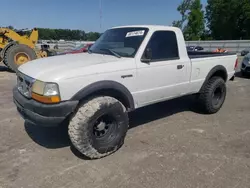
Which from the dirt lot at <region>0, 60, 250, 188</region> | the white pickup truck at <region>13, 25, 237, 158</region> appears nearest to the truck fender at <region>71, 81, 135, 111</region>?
the white pickup truck at <region>13, 25, 237, 158</region>

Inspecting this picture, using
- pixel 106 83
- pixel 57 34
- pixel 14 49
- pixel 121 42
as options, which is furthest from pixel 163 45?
pixel 57 34

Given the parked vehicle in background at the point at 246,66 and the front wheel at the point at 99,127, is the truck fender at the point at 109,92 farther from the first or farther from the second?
the parked vehicle in background at the point at 246,66

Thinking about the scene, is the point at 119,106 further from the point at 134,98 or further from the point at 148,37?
the point at 148,37

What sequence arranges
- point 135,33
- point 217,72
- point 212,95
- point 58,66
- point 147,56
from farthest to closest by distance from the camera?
point 217,72, point 212,95, point 135,33, point 147,56, point 58,66

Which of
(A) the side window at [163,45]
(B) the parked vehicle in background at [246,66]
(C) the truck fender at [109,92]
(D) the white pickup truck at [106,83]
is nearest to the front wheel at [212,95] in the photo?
(D) the white pickup truck at [106,83]

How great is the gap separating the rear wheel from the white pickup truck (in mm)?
8177

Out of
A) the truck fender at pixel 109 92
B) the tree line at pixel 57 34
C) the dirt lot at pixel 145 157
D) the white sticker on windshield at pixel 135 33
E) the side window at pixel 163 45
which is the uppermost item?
the white sticker on windshield at pixel 135 33

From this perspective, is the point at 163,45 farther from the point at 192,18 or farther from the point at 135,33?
the point at 192,18

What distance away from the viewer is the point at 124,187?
2.98 metres

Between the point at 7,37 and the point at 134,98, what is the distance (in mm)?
10480

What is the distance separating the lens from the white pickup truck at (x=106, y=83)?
10.9ft

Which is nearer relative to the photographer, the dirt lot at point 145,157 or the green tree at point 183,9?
the dirt lot at point 145,157

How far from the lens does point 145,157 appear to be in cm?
369

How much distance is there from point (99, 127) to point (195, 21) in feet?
174
